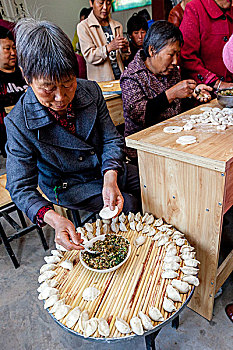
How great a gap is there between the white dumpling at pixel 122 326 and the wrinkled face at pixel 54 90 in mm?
798

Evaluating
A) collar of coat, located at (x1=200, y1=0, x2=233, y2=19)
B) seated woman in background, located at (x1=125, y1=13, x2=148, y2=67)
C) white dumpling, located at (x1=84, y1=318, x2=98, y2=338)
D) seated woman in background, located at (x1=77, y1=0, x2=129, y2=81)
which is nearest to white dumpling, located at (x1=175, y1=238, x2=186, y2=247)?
white dumpling, located at (x1=84, y1=318, x2=98, y2=338)

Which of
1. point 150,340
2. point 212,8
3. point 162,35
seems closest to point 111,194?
point 150,340

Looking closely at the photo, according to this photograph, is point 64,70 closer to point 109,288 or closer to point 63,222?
point 63,222

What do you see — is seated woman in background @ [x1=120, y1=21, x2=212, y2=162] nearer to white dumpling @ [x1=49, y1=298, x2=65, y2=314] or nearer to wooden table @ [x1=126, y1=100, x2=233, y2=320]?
wooden table @ [x1=126, y1=100, x2=233, y2=320]

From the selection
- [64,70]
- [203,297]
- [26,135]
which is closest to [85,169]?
[26,135]

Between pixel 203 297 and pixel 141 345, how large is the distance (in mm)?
410

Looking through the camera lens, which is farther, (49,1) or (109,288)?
(49,1)

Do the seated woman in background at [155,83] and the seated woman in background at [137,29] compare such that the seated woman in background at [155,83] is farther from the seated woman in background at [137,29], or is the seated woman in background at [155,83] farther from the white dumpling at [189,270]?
the seated woman in background at [137,29]

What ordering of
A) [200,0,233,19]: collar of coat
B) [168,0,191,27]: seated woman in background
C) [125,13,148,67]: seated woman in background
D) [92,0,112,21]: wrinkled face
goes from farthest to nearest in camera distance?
[125,13,148,67]: seated woman in background < [92,0,112,21]: wrinkled face < [168,0,191,27]: seated woman in background < [200,0,233,19]: collar of coat

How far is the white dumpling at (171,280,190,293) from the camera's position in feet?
2.77

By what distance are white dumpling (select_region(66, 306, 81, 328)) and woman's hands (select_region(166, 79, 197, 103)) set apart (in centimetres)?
125

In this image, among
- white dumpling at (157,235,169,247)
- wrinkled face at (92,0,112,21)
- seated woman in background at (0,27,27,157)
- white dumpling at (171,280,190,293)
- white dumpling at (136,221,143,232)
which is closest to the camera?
white dumpling at (171,280,190,293)

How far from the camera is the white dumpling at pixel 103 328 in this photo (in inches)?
29.1

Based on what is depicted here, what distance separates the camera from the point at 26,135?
112cm
